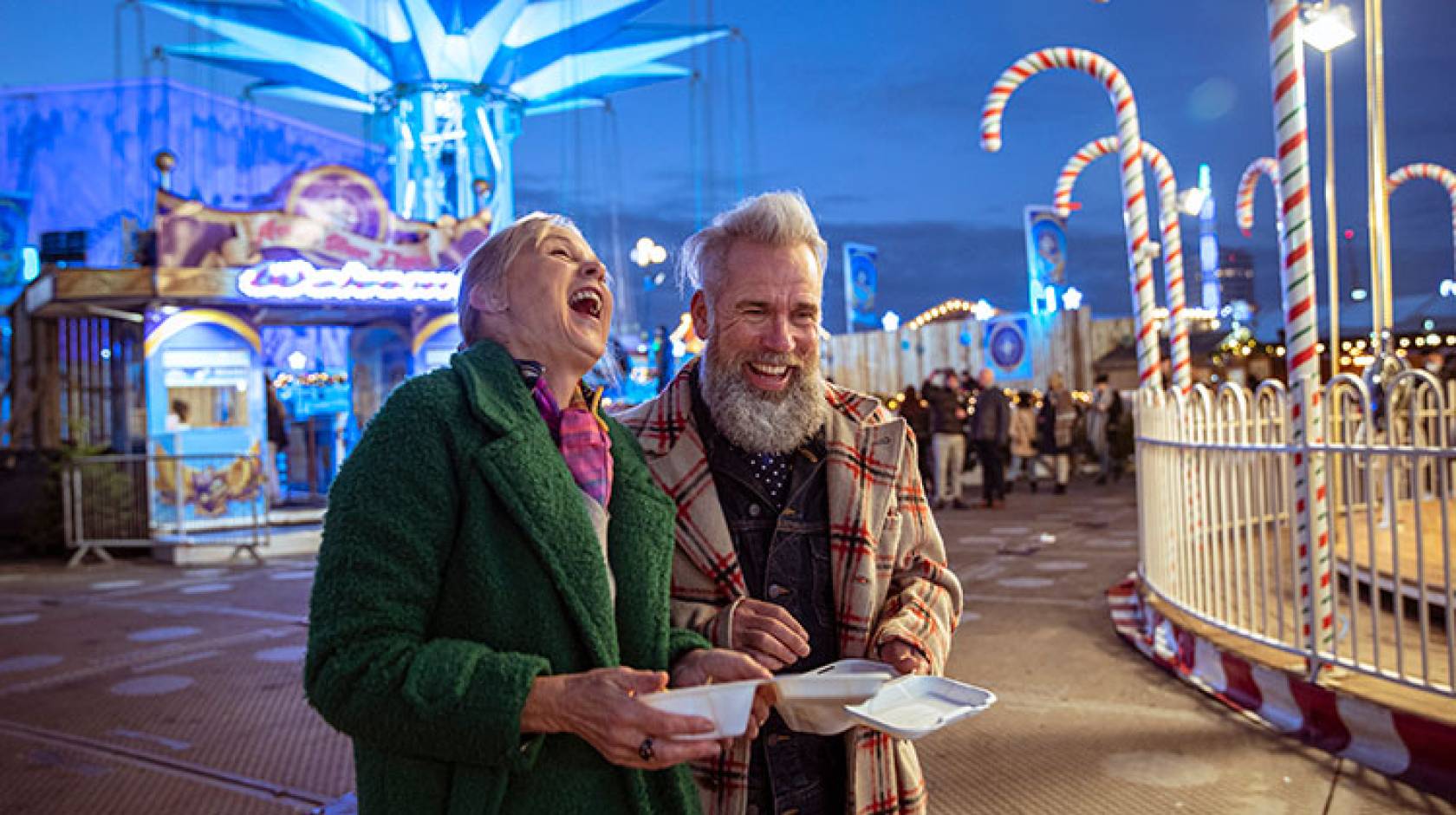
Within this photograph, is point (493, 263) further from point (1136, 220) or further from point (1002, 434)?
point (1002, 434)

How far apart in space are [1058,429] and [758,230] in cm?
1583

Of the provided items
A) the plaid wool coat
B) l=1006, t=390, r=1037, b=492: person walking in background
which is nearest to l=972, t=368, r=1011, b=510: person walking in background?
l=1006, t=390, r=1037, b=492: person walking in background

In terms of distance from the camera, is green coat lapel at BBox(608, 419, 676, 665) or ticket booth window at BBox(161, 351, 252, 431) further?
ticket booth window at BBox(161, 351, 252, 431)

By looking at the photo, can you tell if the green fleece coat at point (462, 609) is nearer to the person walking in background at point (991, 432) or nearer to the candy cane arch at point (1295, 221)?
the candy cane arch at point (1295, 221)

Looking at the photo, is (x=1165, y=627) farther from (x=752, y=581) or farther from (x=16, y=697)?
(x=16, y=697)

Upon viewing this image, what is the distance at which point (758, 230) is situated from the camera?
7.99 feet

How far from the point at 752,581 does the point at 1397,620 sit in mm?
3516

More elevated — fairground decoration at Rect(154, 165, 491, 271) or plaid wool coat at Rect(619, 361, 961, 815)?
fairground decoration at Rect(154, 165, 491, 271)

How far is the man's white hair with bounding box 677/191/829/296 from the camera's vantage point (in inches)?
95.7

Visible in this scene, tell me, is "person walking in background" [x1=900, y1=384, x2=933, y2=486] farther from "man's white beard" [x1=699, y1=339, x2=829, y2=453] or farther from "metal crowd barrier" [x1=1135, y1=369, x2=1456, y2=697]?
"man's white beard" [x1=699, y1=339, x2=829, y2=453]

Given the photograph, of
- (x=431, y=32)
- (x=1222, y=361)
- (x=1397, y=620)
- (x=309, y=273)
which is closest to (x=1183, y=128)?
(x=1222, y=361)

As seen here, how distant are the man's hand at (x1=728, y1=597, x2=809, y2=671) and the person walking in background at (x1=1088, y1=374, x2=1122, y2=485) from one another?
Result: 1761cm

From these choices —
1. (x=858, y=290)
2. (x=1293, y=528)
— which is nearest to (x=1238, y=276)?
(x=858, y=290)

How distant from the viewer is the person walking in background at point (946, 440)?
1585 cm
